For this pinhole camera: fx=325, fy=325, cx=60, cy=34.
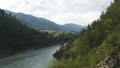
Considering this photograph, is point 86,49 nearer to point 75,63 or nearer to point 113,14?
point 113,14

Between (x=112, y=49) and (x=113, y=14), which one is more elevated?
(x=113, y=14)

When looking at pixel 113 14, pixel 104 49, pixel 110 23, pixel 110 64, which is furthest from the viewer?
pixel 113 14

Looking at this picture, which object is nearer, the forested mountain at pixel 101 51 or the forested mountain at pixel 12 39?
the forested mountain at pixel 101 51

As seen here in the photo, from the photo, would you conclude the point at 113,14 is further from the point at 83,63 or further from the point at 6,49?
the point at 6,49

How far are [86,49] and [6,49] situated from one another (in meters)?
78.3

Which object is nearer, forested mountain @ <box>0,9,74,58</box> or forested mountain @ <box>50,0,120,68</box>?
forested mountain @ <box>50,0,120,68</box>

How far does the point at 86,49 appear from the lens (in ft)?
291

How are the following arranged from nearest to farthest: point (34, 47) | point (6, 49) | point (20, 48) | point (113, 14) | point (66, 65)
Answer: point (66, 65)
point (113, 14)
point (6, 49)
point (20, 48)
point (34, 47)

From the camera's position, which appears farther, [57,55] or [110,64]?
[57,55]

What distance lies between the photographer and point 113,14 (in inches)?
3610

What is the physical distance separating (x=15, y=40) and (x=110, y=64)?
12878 centimetres

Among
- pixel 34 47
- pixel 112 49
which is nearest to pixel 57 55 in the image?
pixel 34 47

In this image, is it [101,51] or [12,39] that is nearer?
[101,51]

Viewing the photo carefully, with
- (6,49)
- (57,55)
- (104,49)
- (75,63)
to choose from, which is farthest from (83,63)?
(6,49)
